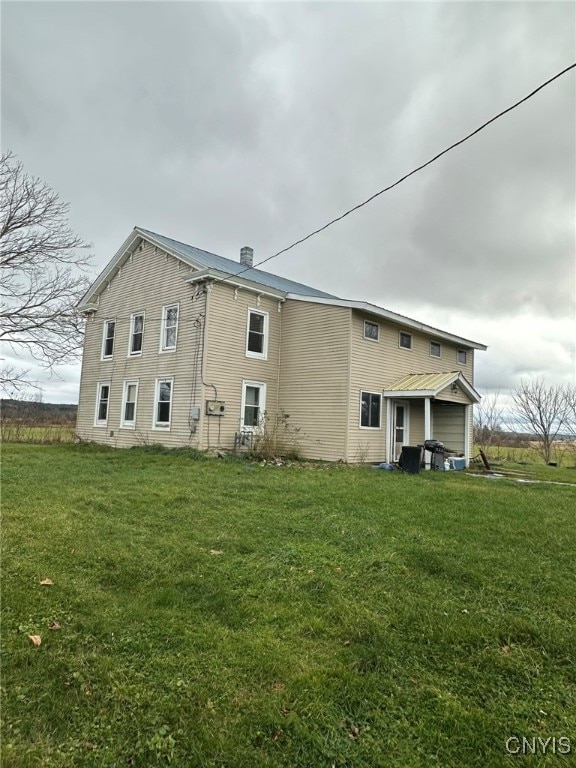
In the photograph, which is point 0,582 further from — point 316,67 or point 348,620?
point 316,67

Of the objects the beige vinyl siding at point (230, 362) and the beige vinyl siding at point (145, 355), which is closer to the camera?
the beige vinyl siding at point (230, 362)

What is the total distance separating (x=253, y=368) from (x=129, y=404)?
4843 millimetres

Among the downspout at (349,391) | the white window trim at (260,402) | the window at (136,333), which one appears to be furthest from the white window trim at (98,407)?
the downspout at (349,391)

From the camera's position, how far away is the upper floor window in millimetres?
16831

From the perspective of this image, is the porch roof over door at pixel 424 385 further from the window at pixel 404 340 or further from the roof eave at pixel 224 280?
the roof eave at pixel 224 280

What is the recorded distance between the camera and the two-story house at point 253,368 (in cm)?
1314

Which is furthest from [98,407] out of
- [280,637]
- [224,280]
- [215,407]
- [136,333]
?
[280,637]

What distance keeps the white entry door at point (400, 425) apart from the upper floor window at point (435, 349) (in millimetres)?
2809

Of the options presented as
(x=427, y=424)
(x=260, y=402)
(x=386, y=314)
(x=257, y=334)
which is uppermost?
(x=386, y=314)

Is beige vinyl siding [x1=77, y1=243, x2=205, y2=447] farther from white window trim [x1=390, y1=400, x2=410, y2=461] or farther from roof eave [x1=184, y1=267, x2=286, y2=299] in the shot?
white window trim [x1=390, y1=400, x2=410, y2=461]

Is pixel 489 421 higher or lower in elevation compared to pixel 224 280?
lower

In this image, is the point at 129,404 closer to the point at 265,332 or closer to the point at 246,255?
the point at 265,332

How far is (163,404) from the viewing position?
14.2 m

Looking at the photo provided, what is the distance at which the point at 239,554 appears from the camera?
15.2ft
